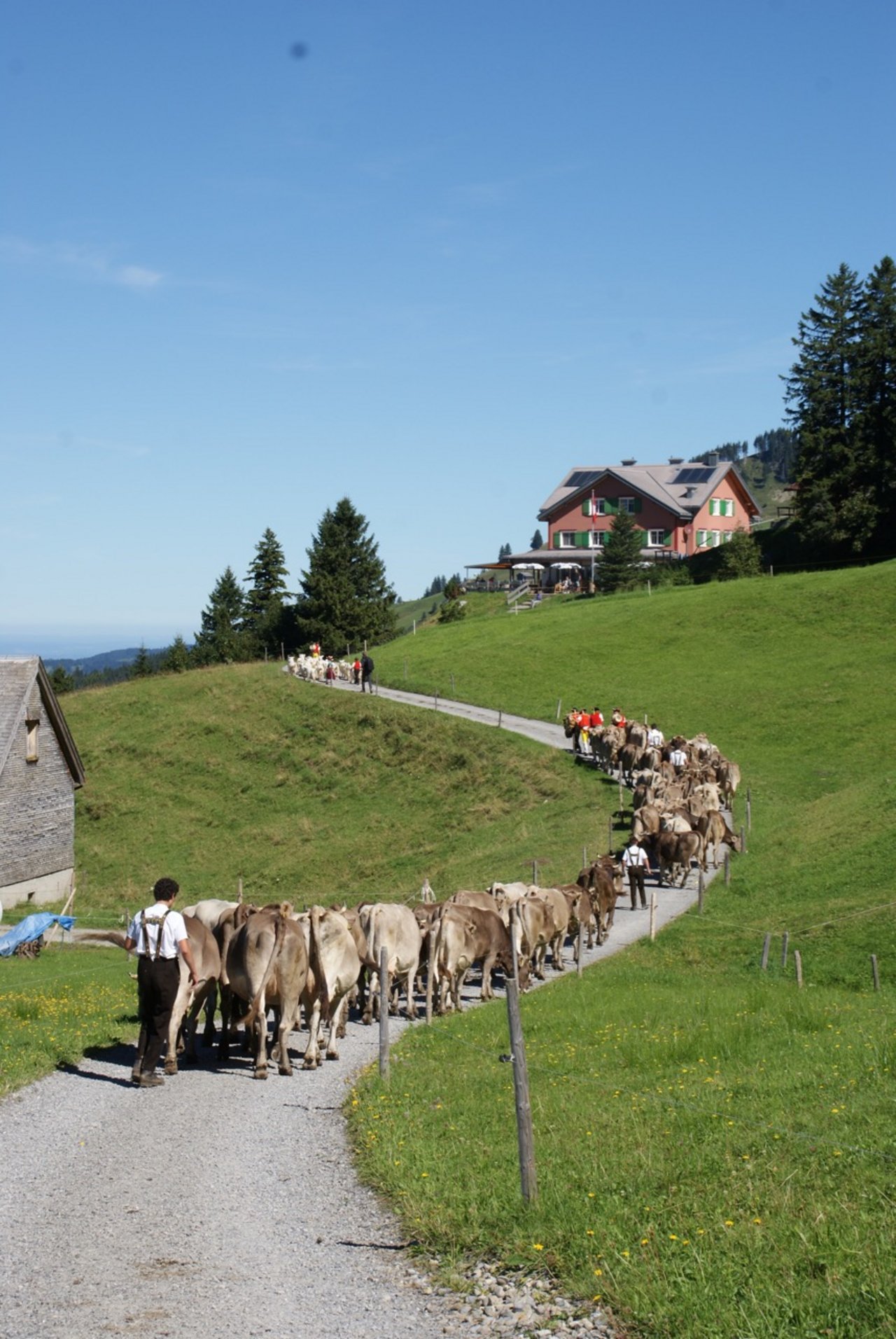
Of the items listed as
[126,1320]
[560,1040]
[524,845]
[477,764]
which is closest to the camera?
[126,1320]

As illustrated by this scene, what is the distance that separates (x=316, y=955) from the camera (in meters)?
16.4

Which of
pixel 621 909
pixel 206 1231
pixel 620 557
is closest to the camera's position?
pixel 206 1231

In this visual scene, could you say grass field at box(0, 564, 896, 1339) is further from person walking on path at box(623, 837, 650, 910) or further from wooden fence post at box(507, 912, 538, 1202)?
person walking on path at box(623, 837, 650, 910)

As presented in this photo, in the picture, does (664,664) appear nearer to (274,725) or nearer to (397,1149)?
(274,725)

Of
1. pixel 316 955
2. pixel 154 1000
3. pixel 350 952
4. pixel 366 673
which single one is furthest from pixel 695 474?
pixel 154 1000

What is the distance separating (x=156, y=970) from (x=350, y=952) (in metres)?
3.31

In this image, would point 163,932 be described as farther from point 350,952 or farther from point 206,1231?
point 206,1231

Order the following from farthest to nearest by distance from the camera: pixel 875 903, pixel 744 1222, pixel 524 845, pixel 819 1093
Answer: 1. pixel 524 845
2. pixel 875 903
3. pixel 819 1093
4. pixel 744 1222

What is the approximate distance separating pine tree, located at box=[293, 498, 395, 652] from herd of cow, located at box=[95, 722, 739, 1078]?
215 feet

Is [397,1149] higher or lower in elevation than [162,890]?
lower

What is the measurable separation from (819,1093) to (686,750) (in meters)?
31.7

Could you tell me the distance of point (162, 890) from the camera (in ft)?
47.5

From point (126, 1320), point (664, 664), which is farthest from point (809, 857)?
point (664, 664)

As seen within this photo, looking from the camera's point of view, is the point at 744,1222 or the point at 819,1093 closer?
the point at 744,1222
